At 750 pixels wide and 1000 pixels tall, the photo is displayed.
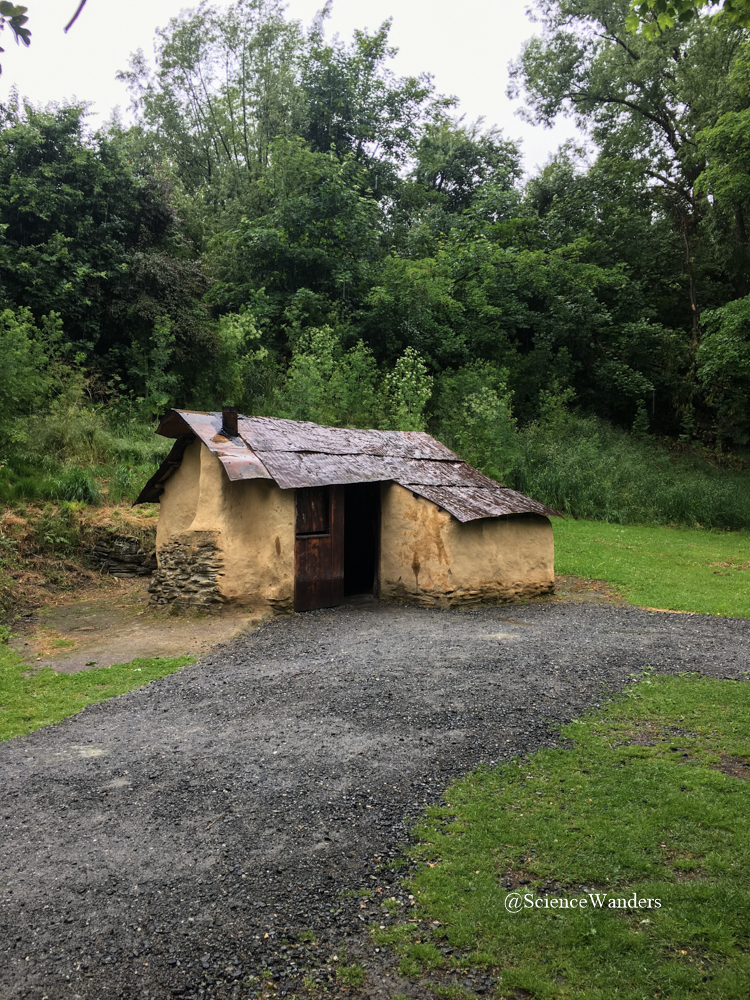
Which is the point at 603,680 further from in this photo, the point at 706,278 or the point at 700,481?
the point at 706,278

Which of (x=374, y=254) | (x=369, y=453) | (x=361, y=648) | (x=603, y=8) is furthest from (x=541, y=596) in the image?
(x=603, y=8)

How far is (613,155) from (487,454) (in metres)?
16.6

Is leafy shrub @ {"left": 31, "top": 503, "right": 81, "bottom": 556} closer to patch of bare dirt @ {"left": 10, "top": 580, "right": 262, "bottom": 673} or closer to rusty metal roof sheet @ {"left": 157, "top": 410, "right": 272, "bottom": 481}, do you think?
patch of bare dirt @ {"left": 10, "top": 580, "right": 262, "bottom": 673}

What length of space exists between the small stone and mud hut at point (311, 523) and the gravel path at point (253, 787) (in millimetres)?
1600

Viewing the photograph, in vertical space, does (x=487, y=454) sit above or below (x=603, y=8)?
below

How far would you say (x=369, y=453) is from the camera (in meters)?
12.0

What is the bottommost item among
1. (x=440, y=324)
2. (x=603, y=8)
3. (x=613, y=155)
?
(x=440, y=324)

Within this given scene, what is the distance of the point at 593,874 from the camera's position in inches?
151

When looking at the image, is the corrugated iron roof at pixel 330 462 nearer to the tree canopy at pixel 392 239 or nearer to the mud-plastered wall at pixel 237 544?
the mud-plastered wall at pixel 237 544

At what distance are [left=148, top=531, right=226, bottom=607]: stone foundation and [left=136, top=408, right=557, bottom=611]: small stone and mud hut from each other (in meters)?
0.02

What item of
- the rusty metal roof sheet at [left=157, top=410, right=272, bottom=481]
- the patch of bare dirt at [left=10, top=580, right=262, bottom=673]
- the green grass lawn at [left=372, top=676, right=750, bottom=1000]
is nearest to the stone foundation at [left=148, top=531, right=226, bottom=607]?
the patch of bare dirt at [left=10, top=580, right=262, bottom=673]

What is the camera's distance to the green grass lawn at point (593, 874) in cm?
316

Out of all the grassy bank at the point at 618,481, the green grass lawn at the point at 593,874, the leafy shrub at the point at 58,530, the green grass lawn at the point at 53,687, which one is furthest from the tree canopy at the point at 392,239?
the green grass lawn at the point at 593,874

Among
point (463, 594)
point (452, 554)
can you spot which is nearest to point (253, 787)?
point (452, 554)
